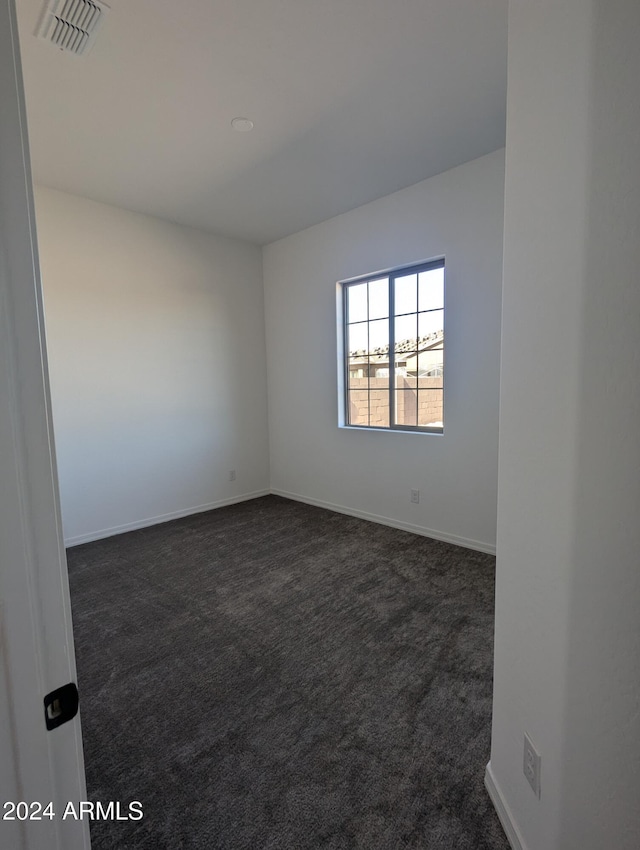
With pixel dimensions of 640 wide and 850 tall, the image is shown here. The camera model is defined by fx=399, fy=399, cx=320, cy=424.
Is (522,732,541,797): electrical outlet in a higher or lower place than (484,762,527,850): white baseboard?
higher

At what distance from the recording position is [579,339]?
86cm

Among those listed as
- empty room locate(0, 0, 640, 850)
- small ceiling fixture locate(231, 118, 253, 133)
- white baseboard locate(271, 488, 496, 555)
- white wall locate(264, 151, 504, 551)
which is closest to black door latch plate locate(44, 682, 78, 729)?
empty room locate(0, 0, 640, 850)

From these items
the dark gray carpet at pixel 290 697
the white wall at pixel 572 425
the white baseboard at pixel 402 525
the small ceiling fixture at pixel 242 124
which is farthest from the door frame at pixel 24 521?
the white baseboard at pixel 402 525

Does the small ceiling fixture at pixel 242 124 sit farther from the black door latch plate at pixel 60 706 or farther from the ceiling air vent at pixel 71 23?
the black door latch plate at pixel 60 706

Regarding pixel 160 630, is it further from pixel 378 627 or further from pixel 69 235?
pixel 69 235

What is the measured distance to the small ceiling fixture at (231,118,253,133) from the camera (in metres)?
2.45

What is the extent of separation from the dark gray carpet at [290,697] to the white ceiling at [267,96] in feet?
9.80

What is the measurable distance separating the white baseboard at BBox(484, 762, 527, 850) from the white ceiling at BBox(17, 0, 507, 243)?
119 inches

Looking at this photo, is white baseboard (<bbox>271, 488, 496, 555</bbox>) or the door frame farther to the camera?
white baseboard (<bbox>271, 488, 496, 555</bbox>)

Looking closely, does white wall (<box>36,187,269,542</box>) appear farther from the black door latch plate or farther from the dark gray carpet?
the black door latch plate

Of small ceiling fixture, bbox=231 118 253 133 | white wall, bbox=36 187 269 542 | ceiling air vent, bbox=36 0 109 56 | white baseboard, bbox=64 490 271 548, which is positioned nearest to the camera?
ceiling air vent, bbox=36 0 109 56

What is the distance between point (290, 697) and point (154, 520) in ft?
9.10

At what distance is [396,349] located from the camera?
3.74 m

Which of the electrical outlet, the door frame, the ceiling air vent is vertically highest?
the ceiling air vent
